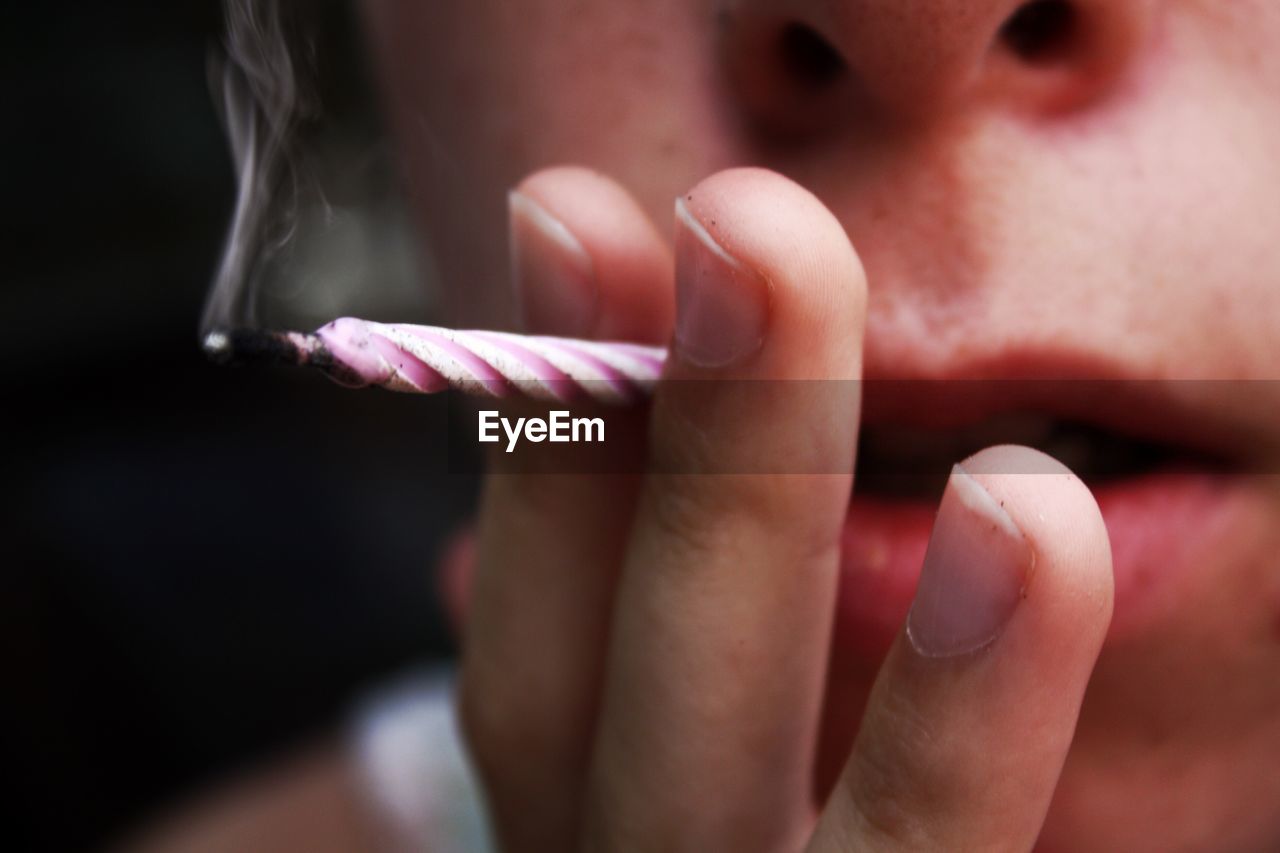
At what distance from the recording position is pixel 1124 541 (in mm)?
473

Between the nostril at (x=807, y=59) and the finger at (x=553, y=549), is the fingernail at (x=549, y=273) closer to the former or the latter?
the finger at (x=553, y=549)

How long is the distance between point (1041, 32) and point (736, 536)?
243 mm

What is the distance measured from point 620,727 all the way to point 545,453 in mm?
143

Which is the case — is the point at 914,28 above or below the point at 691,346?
above

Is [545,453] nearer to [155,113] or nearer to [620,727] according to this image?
[620,727]

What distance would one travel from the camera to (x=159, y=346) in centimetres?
193

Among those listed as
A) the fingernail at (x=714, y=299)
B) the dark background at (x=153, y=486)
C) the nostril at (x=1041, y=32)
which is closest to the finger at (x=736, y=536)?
the fingernail at (x=714, y=299)

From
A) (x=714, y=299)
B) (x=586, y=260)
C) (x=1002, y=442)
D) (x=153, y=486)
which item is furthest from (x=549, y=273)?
(x=153, y=486)

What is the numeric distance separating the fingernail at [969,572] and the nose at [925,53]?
6.2 inches

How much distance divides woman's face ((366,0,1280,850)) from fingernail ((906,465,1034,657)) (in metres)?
0.09

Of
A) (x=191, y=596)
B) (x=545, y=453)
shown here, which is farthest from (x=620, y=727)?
(x=191, y=596)

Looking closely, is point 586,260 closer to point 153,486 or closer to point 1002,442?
point 1002,442

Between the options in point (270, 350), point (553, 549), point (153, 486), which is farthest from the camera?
point (153, 486)

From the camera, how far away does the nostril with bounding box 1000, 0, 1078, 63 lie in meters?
0.41
